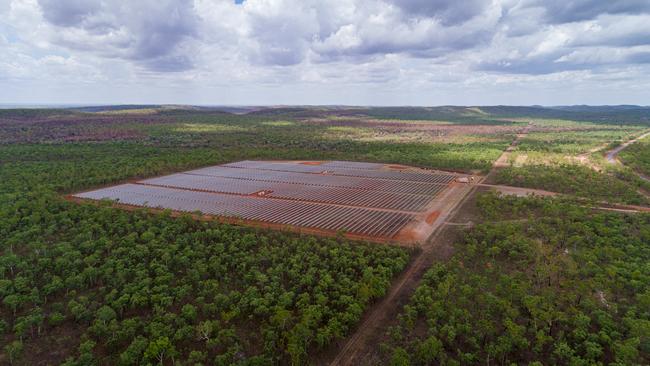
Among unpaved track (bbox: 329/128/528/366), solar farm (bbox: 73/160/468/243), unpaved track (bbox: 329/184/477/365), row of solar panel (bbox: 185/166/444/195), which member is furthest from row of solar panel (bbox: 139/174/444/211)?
unpaved track (bbox: 329/184/477/365)

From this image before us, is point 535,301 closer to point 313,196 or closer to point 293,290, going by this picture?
point 293,290

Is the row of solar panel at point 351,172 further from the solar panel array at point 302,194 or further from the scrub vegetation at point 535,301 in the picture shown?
the scrub vegetation at point 535,301

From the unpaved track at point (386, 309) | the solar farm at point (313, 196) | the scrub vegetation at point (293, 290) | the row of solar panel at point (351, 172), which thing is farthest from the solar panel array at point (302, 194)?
the scrub vegetation at point (293, 290)

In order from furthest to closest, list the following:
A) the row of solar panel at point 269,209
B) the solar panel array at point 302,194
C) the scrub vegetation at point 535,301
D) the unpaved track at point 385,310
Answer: the solar panel array at point 302,194 < the row of solar panel at point 269,209 < the unpaved track at point 385,310 < the scrub vegetation at point 535,301

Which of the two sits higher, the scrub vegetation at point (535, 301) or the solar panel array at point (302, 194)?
the solar panel array at point (302, 194)

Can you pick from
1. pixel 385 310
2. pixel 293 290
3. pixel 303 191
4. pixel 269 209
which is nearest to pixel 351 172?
pixel 303 191

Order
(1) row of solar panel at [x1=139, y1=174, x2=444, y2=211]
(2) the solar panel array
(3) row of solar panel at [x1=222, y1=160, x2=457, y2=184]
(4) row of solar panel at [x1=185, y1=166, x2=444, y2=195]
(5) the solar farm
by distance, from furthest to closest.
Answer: (3) row of solar panel at [x1=222, y1=160, x2=457, y2=184] < (4) row of solar panel at [x1=185, y1=166, x2=444, y2=195] < (1) row of solar panel at [x1=139, y1=174, x2=444, y2=211] < (2) the solar panel array < (5) the solar farm

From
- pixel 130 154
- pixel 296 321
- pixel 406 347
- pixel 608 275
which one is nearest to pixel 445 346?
pixel 406 347

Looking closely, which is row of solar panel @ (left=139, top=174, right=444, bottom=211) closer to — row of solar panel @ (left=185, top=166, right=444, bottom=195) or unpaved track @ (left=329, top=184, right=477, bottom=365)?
row of solar panel @ (left=185, top=166, right=444, bottom=195)
